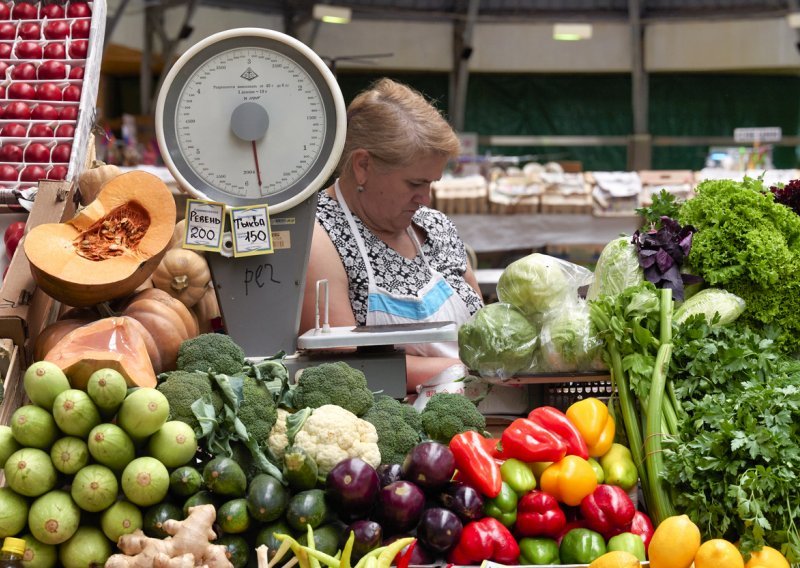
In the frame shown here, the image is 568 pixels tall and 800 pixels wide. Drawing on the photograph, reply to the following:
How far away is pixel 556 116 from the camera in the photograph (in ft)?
47.8

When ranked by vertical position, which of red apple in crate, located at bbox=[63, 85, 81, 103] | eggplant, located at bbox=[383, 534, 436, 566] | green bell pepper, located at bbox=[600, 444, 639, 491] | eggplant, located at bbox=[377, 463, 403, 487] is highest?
red apple in crate, located at bbox=[63, 85, 81, 103]

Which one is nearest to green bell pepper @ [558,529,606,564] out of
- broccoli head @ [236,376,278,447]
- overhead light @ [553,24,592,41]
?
broccoli head @ [236,376,278,447]

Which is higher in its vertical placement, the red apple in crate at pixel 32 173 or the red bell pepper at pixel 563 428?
the red apple in crate at pixel 32 173

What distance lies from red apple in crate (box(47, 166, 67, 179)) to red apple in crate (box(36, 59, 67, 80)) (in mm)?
324

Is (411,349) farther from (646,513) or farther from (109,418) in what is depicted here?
(109,418)

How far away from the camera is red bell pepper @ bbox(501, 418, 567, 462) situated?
1.78m

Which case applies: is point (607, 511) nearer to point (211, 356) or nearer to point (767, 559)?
point (767, 559)

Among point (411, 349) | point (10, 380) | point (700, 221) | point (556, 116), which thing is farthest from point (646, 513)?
point (556, 116)

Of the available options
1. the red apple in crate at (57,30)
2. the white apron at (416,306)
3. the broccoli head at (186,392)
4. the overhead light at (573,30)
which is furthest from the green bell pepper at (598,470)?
the overhead light at (573,30)

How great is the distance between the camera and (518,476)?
5.83ft

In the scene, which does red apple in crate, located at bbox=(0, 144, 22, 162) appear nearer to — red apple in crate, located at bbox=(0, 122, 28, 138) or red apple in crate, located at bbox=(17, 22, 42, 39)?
red apple in crate, located at bbox=(0, 122, 28, 138)

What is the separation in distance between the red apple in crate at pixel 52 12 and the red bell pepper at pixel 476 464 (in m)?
1.93

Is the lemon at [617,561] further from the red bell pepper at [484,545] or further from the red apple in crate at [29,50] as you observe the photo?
the red apple in crate at [29,50]

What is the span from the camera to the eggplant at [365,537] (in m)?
1.60
